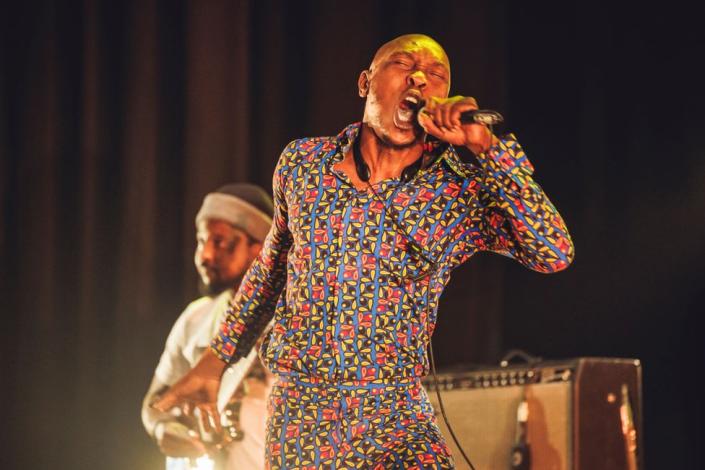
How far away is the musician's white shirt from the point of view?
3.94 meters

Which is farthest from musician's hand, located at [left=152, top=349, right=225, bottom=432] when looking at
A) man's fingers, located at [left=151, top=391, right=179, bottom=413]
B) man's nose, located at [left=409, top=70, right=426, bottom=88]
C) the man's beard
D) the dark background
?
the dark background

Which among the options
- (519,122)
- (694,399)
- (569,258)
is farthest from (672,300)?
(569,258)

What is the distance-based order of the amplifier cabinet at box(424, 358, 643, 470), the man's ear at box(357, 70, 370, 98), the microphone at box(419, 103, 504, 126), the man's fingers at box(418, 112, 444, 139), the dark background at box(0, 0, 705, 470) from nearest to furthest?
the microphone at box(419, 103, 504, 126)
the man's fingers at box(418, 112, 444, 139)
the man's ear at box(357, 70, 370, 98)
the amplifier cabinet at box(424, 358, 643, 470)
the dark background at box(0, 0, 705, 470)

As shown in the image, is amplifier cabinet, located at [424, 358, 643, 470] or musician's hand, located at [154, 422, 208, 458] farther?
musician's hand, located at [154, 422, 208, 458]

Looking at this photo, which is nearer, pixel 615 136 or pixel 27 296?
pixel 27 296

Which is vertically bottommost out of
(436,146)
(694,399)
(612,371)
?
(694,399)

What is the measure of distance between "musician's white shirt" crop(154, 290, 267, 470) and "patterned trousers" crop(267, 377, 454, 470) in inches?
58.2

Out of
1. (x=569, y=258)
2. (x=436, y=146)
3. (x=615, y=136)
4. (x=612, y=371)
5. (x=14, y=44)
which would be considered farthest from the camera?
(x=615, y=136)

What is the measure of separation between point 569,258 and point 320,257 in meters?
0.61

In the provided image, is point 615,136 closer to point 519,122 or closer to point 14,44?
point 519,122

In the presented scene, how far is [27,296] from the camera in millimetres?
4719

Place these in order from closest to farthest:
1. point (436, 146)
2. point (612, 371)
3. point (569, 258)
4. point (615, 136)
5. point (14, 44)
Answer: point (569, 258) → point (436, 146) → point (612, 371) → point (14, 44) → point (615, 136)

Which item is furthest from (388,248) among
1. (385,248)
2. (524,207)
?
(524,207)

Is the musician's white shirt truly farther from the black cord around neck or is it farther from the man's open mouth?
the man's open mouth
